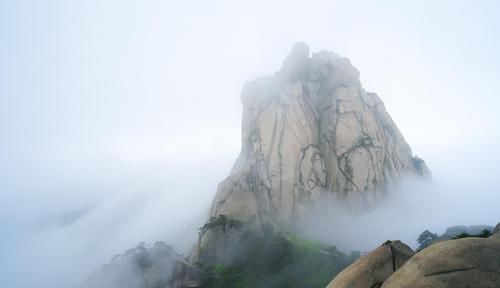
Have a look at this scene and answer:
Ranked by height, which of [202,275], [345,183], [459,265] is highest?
[459,265]

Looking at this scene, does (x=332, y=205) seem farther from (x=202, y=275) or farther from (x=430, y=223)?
(x=202, y=275)

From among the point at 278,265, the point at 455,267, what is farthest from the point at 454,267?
the point at 278,265

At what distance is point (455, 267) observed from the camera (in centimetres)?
1191

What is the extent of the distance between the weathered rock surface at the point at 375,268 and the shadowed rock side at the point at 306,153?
256ft

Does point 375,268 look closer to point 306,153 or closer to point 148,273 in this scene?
point 148,273

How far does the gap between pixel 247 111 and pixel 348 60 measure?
4999cm

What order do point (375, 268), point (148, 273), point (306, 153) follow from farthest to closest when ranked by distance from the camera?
point (306, 153)
point (148, 273)
point (375, 268)

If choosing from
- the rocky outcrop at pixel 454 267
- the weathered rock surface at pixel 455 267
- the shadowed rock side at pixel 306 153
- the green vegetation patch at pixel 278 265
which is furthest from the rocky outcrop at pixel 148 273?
the weathered rock surface at pixel 455 267

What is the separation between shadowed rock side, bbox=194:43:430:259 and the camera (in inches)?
4058

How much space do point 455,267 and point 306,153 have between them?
10227cm

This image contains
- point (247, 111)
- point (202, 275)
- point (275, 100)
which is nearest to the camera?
point (202, 275)

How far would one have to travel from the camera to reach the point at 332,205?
10700 centimetres

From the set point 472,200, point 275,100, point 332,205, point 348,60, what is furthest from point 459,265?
point 472,200

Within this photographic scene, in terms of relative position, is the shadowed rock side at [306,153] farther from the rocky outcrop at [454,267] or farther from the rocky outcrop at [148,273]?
the rocky outcrop at [454,267]
